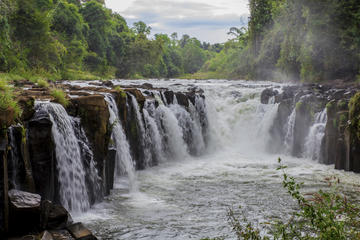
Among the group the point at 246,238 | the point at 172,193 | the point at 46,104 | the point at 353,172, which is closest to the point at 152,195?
the point at 172,193

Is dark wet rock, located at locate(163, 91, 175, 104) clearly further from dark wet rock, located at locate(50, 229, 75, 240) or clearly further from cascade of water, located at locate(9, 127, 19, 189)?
dark wet rock, located at locate(50, 229, 75, 240)

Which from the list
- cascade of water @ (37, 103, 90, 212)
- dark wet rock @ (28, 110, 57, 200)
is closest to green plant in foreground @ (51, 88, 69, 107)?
cascade of water @ (37, 103, 90, 212)

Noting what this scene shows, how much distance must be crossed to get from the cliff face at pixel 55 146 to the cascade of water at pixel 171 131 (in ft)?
5.20

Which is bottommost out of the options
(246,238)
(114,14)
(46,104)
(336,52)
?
(246,238)

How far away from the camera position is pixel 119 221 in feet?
25.6

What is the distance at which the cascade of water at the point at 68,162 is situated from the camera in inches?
315

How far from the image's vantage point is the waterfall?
14945 mm

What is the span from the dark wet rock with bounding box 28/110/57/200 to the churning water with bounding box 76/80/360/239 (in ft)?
3.73

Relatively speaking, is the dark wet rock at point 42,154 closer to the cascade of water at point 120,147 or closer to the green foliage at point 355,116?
the cascade of water at point 120,147

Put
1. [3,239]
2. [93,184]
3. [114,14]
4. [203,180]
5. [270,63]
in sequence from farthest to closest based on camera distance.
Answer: [114,14]
[270,63]
[203,180]
[93,184]
[3,239]

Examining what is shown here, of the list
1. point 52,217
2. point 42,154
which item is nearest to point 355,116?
point 42,154

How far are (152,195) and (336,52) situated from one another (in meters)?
18.5

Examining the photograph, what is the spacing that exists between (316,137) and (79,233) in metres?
11.8

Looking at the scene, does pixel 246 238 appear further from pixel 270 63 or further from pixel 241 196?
pixel 270 63
